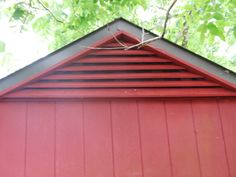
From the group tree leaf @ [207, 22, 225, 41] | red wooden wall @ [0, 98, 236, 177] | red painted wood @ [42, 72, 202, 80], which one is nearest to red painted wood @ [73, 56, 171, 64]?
red painted wood @ [42, 72, 202, 80]

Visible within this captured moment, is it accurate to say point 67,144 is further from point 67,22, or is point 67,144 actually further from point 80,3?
point 67,22

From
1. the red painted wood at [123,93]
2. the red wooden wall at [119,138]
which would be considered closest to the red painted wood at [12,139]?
the red wooden wall at [119,138]

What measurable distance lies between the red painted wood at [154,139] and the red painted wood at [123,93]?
0.38 feet

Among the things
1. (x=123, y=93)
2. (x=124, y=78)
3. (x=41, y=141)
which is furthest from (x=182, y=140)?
(x=41, y=141)

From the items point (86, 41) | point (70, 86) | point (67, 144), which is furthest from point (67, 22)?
point (67, 144)

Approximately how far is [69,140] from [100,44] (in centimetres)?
104

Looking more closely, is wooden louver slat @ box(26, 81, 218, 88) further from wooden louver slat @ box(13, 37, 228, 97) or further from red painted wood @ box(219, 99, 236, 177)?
red painted wood @ box(219, 99, 236, 177)

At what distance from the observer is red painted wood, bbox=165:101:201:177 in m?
2.88

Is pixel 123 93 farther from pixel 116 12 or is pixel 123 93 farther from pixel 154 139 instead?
pixel 116 12

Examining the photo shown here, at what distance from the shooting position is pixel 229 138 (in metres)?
2.99

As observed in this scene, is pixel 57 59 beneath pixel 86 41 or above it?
beneath

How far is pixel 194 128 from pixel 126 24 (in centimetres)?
131

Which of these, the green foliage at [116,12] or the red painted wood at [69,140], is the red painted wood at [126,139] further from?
the green foliage at [116,12]

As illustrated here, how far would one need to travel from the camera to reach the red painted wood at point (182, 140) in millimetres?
2879
